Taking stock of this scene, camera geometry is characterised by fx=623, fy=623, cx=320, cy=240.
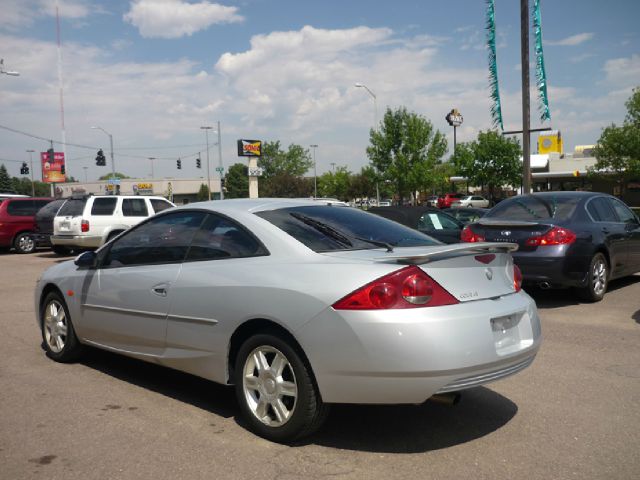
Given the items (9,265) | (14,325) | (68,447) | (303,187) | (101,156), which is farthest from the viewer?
(303,187)

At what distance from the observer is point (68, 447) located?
3760 millimetres

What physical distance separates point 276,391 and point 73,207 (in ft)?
48.1

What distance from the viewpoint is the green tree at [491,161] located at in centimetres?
5259

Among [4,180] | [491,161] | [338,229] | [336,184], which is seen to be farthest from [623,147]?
[4,180]

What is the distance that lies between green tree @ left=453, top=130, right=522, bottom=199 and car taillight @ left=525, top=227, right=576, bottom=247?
151ft

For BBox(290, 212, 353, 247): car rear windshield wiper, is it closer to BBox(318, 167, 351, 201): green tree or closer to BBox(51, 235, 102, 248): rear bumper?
BBox(51, 235, 102, 248): rear bumper

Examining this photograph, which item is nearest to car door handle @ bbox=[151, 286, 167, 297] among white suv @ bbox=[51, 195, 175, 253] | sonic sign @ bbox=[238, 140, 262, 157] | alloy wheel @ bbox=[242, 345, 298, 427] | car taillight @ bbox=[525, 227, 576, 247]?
alloy wheel @ bbox=[242, 345, 298, 427]

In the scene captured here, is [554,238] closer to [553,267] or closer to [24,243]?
[553,267]

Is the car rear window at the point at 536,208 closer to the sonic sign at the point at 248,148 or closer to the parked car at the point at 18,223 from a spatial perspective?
the parked car at the point at 18,223

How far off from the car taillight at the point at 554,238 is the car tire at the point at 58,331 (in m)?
5.72

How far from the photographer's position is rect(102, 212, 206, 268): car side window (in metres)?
4.65

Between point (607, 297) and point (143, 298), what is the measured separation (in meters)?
7.07

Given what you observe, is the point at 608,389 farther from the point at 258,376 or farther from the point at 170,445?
the point at 170,445

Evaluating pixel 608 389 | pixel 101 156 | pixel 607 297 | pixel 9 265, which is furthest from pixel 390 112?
pixel 608 389
